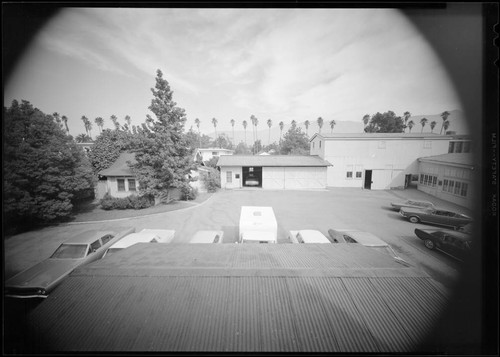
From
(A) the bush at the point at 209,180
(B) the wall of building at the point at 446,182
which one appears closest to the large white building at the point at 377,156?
(B) the wall of building at the point at 446,182

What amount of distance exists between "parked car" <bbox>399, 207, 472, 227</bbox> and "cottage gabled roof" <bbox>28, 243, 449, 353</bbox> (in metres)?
11.2

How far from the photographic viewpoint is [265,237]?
7.33m

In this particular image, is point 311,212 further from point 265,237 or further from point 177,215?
point 177,215

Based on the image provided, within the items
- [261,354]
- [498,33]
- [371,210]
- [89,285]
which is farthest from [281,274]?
[371,210]

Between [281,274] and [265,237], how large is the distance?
348 cm

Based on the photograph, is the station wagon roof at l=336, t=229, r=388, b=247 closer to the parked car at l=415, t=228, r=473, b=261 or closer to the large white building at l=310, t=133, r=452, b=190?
the parked car at l=415, t=228, r=473, b=261

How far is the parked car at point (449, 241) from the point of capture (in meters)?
7.55

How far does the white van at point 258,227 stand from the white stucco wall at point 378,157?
752 inches

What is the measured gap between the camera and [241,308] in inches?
130

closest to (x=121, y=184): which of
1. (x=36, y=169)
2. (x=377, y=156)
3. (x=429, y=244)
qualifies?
(x=36, y=169)

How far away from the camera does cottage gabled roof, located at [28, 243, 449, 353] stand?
2943 millimetres

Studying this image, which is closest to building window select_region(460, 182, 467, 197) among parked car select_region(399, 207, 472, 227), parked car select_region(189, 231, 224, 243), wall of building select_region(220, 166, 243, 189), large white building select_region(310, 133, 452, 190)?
parked car select_region(399, 207, 472, 227)

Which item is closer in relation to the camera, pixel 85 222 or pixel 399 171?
pixel 85 222

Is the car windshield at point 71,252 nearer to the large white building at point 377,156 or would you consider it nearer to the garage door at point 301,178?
the garage door at point 301,178
